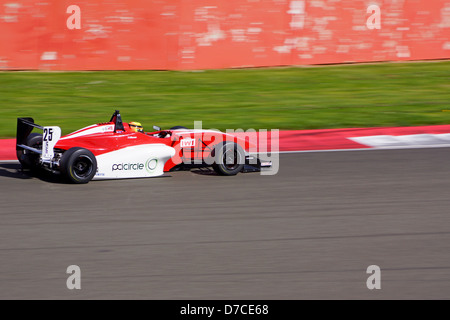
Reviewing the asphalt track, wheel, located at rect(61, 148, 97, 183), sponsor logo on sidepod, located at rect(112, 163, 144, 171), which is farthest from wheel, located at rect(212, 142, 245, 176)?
wheel, located at rect(61, 148, 97, 183)

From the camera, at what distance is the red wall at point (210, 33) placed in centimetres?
1775

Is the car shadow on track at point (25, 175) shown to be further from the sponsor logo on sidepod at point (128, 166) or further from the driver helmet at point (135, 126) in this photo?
the driver helmet at point (135, 126)

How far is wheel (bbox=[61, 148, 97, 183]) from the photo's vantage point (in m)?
8.51

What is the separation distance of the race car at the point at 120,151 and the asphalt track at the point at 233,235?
6.7 inches

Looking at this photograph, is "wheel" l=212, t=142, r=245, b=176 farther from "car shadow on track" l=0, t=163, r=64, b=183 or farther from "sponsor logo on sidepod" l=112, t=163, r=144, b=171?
"car shadow on track" l=0, t=163, r=64, b=183

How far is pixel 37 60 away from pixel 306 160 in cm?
979

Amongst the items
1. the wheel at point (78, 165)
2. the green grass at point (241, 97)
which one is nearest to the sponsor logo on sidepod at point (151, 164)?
the wheel at point (78, 165)

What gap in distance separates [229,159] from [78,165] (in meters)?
1.95

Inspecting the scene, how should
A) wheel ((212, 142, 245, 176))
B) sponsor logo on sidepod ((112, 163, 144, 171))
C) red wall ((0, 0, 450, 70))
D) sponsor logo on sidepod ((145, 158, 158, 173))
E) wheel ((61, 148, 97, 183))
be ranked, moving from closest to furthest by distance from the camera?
1. wheel ((61, 148, 97, 183))
2. sponsor logo on sidepod ((112, 163, 144, 171))
3. sponsor logo on sidepod ((145, 158, 158, 173))
4. wheel ((212, 142, 245, 176))
5. red wall ((0, 0, 450, 70))

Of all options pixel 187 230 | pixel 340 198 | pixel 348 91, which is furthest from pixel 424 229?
pixel 348 91

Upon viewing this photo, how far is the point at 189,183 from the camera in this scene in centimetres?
898

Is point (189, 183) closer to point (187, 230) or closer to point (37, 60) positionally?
point (187, 230)

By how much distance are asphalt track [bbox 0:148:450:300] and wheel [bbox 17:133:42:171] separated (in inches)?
7.2

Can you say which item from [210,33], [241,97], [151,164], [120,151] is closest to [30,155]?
[120,151]
